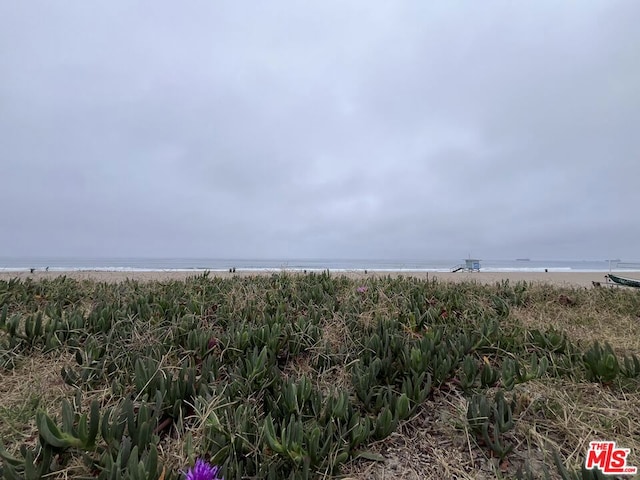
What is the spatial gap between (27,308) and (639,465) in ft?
16.4

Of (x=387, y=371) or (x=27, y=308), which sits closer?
(x=387, y=371)

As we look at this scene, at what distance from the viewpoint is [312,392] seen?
1.95 m

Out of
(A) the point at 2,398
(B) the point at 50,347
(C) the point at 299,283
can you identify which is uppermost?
(C) the point at 299,283

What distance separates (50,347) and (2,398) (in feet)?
1.88

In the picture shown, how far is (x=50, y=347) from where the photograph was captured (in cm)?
265

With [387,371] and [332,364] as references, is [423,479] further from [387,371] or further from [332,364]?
[332,364]

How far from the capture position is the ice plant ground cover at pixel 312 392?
1.53 metres

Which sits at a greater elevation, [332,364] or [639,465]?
[332,364]

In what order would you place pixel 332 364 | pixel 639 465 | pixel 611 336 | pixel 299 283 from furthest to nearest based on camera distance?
pixel 299 283
pixel 611 336
pixel 332 364
pixel 639 465

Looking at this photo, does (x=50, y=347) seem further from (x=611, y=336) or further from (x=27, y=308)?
(x=611, y=336)

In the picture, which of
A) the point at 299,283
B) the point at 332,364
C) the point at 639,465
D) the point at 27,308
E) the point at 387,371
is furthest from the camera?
the point at 299,283

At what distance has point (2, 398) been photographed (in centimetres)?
211

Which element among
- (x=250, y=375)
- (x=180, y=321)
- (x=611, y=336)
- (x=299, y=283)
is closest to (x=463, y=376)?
(x=250, y=375)

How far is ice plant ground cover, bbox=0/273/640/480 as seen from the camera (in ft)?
5.03
